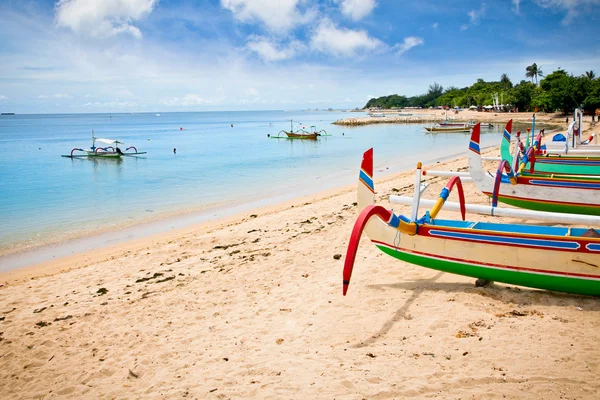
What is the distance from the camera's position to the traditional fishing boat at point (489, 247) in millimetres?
4406

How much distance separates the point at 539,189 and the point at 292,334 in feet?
22.1

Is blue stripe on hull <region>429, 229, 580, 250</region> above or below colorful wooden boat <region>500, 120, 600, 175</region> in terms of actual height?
below

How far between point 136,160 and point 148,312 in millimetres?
30913

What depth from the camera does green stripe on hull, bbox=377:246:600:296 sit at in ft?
14.6

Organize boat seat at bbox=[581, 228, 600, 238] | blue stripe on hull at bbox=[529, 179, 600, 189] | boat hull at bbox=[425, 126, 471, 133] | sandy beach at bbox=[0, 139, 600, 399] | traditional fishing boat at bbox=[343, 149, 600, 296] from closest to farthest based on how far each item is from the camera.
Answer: sandy beach at bbox=[0, 139, 600, 399], traditional fishing boat at bbox=[343, 149, 600, 296], boat seat at bbox=[581, 228, 600, 238], blue stripe on hull at bbox=[529, 179, 600, 189], boat hull at bbox=[425, 126, 471, 133]

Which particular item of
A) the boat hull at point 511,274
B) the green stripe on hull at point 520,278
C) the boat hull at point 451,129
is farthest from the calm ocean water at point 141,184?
the boat hull at point 451,129

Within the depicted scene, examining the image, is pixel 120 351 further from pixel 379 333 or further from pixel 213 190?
pixel 213 190

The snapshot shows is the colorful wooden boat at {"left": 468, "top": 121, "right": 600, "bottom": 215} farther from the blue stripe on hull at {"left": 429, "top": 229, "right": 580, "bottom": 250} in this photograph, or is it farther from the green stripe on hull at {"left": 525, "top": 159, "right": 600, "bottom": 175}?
the blue stripe on hull at {"left": 429, "top": 229, "right": 580, "bottom": 250}

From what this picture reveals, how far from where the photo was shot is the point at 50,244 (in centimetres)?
1132

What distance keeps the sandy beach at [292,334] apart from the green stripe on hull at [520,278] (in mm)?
175

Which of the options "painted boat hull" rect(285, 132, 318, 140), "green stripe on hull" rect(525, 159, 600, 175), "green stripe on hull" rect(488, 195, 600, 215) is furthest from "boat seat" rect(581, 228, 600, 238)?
"painted boat hull" rect(285, 132, 318, 140)

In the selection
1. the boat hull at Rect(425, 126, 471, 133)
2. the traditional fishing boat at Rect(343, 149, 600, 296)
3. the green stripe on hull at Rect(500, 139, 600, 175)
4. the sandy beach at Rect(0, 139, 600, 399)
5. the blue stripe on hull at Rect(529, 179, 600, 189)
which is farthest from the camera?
the boat hull at Rect(425, 126, 471, 133)

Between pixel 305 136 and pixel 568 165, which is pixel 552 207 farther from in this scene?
pixel 305 136

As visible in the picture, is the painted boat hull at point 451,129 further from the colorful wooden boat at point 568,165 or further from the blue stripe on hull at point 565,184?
the blue stripe on hull at point 565,184
